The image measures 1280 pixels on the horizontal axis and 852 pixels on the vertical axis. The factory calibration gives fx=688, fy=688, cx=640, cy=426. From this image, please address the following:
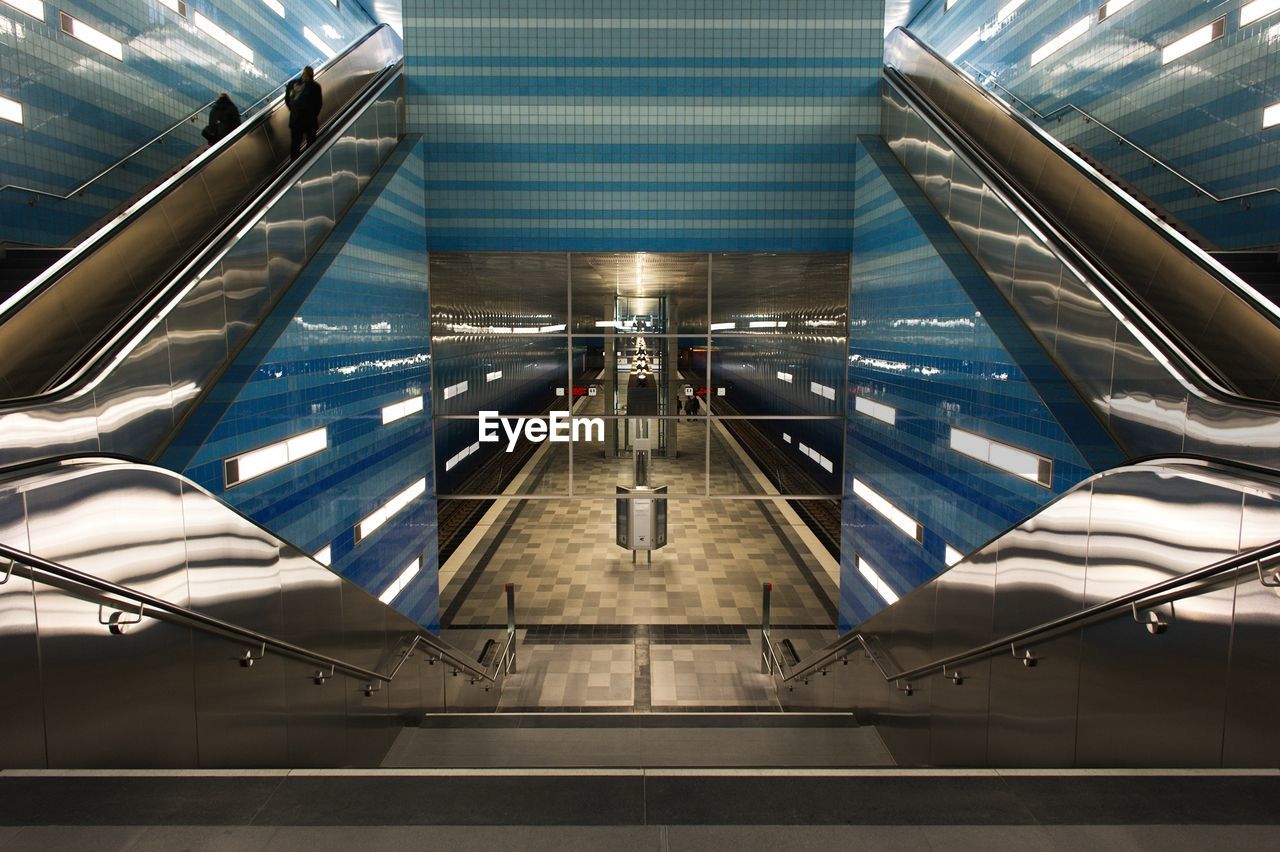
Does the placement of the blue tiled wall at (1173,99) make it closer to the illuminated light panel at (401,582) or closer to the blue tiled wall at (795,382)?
the blue tiled wall at (795,382)

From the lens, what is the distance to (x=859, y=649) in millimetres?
7148

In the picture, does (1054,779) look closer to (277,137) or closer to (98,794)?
(98,794)

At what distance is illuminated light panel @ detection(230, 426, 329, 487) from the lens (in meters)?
5.37

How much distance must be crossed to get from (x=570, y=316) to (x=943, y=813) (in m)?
8.24

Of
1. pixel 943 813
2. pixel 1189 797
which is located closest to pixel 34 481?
pixel 943 813

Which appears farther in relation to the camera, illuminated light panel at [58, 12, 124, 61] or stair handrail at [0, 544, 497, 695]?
illuminated light panel at [58, 12, 124, 61]

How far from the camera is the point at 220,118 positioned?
26.1 ft

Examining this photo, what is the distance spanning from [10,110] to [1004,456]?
9.79m

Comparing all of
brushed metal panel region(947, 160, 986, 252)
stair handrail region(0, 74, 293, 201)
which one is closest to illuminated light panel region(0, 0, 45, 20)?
stair handrail region(0, 74, 293, 201)

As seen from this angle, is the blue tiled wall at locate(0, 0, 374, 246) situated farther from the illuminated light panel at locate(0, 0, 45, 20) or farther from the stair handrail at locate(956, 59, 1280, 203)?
the stair handrail at locate(956, 59, 1280, 203)

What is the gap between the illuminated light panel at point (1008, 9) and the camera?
35.8 ft

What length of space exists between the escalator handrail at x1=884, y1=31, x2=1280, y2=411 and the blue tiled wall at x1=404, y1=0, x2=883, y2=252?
2099 millimetres

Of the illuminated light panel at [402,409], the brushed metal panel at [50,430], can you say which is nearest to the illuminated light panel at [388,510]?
the illuminated light panel at [402,409]

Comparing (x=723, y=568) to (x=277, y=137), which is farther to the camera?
(x=723, y=568)
